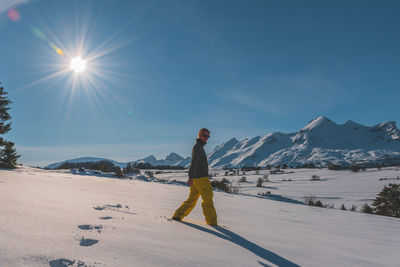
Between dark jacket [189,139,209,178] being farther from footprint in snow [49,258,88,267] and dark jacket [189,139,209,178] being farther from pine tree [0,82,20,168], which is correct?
pine tree [0,82,20,168]

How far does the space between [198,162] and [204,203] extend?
794mm

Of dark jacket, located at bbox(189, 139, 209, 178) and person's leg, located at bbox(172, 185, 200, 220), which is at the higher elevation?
dark jacket, located at bbox(189, 139, 209, 178)

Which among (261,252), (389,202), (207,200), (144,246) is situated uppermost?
(207,200)

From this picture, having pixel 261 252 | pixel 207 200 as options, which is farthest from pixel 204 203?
pixel 261 252

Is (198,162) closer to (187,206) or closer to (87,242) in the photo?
(187,206)

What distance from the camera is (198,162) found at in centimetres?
453

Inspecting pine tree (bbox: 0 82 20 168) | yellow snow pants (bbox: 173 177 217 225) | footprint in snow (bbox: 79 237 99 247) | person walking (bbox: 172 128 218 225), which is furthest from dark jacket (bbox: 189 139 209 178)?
pine tree (bbox: 0 82 20 168)

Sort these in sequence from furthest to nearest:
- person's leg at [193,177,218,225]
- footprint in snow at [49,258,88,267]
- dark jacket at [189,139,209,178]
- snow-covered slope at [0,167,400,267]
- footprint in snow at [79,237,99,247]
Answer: dark jacket at [189,139,209,178], person's leg at [193,177,218,225], footprint in snow at [79,237,99,247], snow-covered slope at [0,167,400,267], footprint in snow at [49,258,88,267]

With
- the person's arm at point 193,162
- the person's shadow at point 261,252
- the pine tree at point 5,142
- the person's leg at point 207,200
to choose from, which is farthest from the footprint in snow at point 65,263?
the pine tree at point 5,142

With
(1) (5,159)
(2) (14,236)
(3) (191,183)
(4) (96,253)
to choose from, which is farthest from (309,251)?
(1) (5,159)

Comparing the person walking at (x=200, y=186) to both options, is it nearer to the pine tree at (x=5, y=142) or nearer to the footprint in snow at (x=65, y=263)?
the footprint in snow at (x=65, y=263)

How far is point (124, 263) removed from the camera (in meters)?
1.77

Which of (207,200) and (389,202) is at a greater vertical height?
(207,200)

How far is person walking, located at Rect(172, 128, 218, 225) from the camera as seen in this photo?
4.23 m
